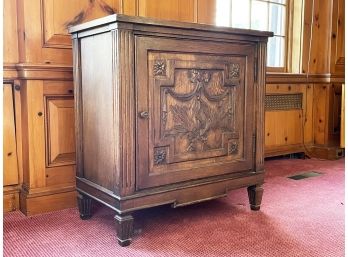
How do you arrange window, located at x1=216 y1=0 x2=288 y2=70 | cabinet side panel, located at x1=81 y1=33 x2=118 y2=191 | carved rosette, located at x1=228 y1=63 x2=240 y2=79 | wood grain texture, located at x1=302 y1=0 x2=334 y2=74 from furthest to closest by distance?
wood grain texture, located at x1=302 y1=0 x2=334 y2=74, window, located at x1=216 y1=0 x2=288 y2=70, carved rosette, located at x1=228 y1=63 x2=240 y2=79, cabinet side panel, located at x1=81 y1=33 x2=118 y2=191

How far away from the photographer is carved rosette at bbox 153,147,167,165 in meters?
1.58

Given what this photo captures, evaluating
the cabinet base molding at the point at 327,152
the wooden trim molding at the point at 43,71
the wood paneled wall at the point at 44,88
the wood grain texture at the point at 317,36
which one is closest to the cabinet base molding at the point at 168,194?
the wood paneled wall at the point at 44,88

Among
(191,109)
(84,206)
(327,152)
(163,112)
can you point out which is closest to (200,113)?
(191,109)

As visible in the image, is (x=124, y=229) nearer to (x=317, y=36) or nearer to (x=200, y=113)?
(x=200, y=113)

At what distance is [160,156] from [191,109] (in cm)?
23

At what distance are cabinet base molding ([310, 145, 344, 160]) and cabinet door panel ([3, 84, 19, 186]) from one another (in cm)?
230

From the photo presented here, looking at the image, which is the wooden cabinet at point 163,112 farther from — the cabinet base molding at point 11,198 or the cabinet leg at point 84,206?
the cabinet base molding at point 11,198

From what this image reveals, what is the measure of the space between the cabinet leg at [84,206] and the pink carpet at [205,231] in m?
0.03

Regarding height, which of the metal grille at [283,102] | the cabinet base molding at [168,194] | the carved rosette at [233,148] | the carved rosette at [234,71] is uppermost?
the carved rosette at [234,71]

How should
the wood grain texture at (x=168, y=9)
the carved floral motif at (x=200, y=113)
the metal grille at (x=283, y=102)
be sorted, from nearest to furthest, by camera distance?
the carved floral motif at (x=200, y=113) → the wood grain texture at (x=168, y=9) → the metal grille at (x=283, y=102)

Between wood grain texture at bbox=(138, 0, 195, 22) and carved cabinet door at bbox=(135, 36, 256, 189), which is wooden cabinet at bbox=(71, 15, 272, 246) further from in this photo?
wood grain texture at bbox=(138, 0, 195, 22)

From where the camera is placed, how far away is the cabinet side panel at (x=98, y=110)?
1.51 metres

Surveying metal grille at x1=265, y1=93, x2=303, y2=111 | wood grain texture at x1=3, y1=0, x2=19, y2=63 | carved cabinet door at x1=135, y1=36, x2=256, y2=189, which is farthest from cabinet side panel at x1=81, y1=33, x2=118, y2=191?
metal grille at x1=265, y1=93, x2=303, y2=111

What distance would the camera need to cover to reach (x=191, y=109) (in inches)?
64.9
